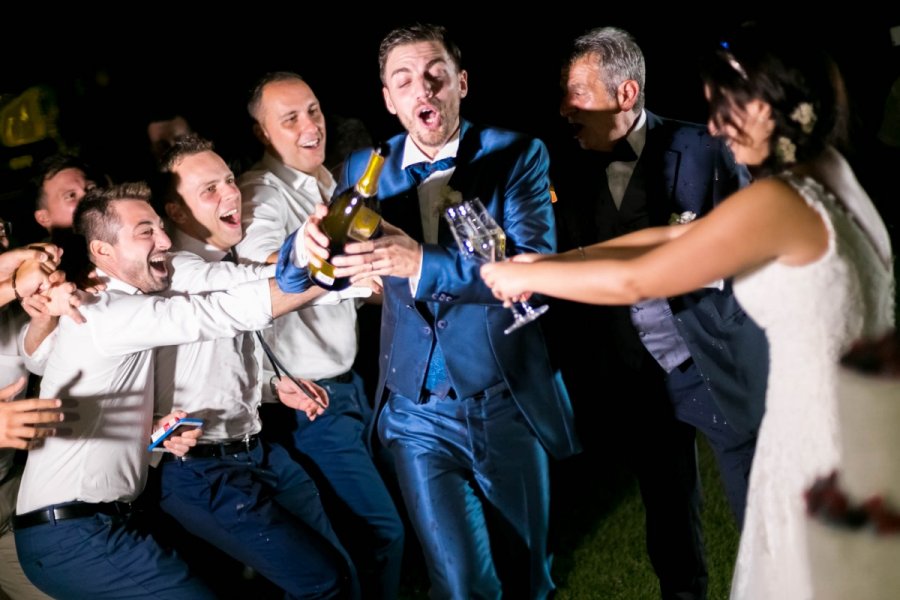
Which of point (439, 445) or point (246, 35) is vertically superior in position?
point (246, 35)

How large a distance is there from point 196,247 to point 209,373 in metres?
0.60

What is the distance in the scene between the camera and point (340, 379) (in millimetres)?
4285

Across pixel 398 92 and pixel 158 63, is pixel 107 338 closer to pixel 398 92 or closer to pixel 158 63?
pixel 398 92

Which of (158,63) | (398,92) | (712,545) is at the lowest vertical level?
(712,545)

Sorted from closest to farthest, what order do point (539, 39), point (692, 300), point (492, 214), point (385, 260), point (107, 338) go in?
1. point (385, 260)
2. point (492, 214)
3. point (107, 338)
4. point (692, 300)
5. point (539, 39)

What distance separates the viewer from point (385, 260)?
2.87 m

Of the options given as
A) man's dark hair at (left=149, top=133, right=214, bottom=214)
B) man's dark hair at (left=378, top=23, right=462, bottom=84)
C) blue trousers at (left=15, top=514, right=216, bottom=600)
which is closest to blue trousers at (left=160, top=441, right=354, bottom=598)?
blue trousers at (left=15, top=514, right=216, bottom=600)

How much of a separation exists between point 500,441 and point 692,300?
992 millimetres

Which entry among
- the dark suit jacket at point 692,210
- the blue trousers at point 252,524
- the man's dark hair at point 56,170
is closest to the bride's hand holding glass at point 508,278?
the dark suit jacket at point 692,210

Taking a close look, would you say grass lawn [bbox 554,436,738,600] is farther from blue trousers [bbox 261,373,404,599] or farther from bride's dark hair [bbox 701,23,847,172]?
bride's dark hair [bbox 701,23,847,172]

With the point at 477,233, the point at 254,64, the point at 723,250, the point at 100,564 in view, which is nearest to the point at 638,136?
the point at 477,233

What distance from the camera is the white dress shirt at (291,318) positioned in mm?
4145

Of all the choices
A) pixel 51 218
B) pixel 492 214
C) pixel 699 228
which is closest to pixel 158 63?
pixel 51 218

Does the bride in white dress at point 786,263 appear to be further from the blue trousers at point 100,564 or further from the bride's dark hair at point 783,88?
the blue trousers at point 100,564
